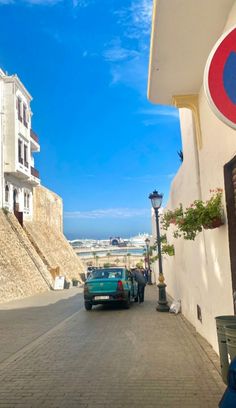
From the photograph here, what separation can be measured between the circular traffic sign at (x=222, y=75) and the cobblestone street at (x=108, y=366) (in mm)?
3885

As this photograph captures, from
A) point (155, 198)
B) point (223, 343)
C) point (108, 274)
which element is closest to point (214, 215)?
point (223, 343)

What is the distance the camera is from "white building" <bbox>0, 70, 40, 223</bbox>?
31500mm

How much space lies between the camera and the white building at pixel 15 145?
31500 mm

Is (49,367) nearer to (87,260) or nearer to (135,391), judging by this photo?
(135,391)

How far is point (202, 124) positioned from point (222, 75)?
4.85 metres

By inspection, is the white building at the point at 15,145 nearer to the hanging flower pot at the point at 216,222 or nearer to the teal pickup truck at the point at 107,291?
the teal pickup truck at the point at 107,291

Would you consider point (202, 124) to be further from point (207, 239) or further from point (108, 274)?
point (108, 274)

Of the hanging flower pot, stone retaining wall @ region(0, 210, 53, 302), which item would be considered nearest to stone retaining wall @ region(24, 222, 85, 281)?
stone retaining wall @ region(0, 210, 53, 302)

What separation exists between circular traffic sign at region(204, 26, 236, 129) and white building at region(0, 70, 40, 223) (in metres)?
29.6

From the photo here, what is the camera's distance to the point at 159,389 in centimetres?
531

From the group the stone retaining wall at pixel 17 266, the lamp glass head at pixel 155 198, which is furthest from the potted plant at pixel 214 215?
the stone retaining wall at pixel 17 266

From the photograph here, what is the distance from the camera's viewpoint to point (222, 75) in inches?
93.4

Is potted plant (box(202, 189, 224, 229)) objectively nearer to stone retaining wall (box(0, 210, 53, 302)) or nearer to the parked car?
the parked car

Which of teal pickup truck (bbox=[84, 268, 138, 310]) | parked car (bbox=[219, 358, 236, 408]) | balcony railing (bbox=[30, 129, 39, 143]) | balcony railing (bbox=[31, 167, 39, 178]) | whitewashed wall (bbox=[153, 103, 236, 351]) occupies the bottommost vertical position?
teal pickup truck (bbox=[84, 268, 138, 310])
